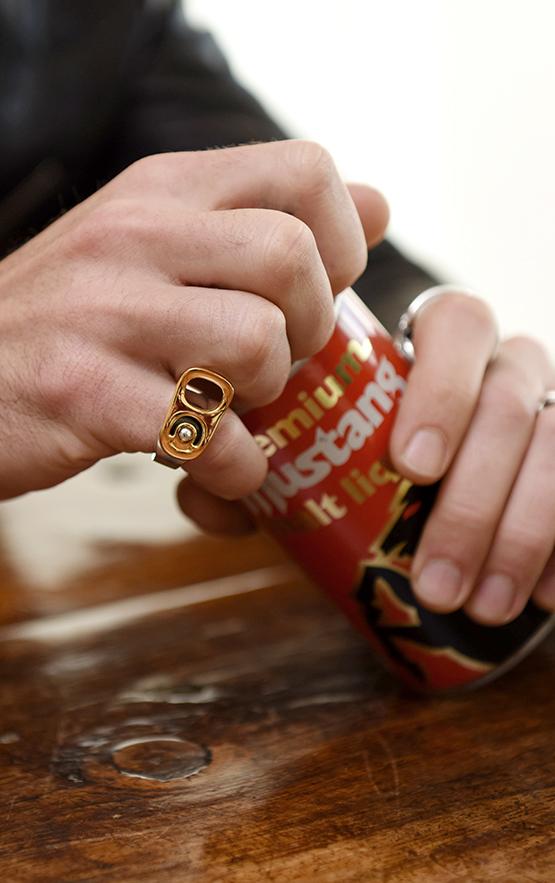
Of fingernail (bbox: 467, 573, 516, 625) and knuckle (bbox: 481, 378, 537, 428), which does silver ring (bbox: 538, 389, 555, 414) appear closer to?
knuckle (bbox: 481, 378, 537, 428)

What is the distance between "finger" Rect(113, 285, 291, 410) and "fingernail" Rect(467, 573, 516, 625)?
6.8 inches

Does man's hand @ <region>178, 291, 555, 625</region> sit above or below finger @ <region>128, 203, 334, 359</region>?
below

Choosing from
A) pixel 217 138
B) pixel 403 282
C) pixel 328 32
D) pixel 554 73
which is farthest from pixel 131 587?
pixel 328 32

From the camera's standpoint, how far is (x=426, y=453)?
0.55 m

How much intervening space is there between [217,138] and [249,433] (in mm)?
786

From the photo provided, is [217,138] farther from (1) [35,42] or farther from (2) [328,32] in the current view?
(2) [328,32]

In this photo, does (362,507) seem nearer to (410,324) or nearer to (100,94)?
(410,324)

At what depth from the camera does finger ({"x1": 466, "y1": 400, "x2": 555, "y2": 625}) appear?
1.86 feet

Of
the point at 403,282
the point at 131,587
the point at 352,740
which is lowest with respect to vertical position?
the point at 131,587

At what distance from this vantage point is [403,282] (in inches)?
37.3

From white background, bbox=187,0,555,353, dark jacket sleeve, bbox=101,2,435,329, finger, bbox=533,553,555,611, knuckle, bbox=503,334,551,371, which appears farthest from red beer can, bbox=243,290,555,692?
white background, bbox=187,0,555,353

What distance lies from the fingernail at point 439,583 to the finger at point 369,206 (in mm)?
223

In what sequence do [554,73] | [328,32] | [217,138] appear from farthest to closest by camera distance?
[328,32]
[554,73]
[217,138]

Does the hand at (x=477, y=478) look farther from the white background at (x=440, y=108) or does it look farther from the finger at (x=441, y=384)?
the white background at (x=440, y=108)
